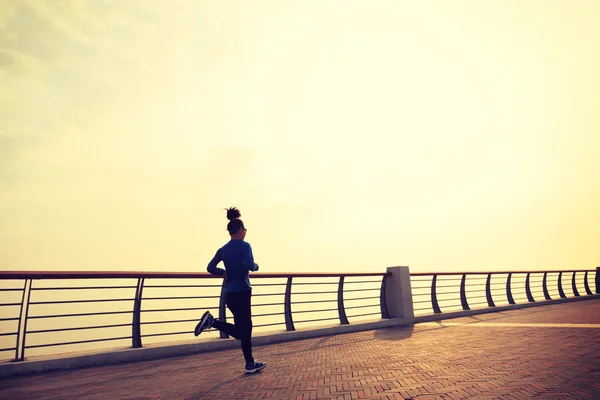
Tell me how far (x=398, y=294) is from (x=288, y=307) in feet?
13.3

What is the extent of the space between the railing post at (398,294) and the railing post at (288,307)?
3743mm

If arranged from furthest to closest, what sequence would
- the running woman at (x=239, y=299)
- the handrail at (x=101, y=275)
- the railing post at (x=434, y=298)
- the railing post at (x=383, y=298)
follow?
the railing post at (x=434, y=298) < the railing post at (x=383, y=298) < the handrail at (x=101, y=275) < the running woman at (x=239, y=299)

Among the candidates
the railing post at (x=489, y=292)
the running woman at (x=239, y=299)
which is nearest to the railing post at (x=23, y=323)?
the running woman at (x=239, y=299)

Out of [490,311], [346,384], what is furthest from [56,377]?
[490,311]

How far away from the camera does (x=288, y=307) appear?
9.94m

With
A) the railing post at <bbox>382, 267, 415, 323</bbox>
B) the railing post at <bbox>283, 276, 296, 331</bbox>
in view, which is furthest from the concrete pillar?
the railing post at <bbox>283, 276, 296, 331</bbox>

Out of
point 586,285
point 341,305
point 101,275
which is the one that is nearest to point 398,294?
point 341,305

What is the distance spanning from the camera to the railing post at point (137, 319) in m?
7.47

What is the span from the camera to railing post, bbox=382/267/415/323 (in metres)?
12.5

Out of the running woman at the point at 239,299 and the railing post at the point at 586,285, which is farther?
the railing post at the point at 586,285

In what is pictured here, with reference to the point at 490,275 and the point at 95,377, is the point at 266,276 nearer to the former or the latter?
the point at 95,377

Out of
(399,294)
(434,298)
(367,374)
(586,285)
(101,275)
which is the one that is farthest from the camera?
(586,285)

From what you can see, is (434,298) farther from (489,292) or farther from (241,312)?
(241,312)

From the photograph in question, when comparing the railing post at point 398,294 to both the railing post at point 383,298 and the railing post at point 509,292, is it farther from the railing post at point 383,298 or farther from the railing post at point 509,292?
A: the railing post at point 509,292
